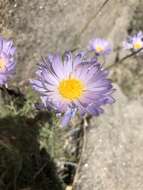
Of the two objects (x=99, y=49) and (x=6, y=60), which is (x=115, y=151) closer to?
(x=99, y=49)

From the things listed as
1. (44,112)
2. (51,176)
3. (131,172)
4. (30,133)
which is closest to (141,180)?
(131,172)

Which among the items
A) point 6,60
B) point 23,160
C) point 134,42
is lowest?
point 23,160

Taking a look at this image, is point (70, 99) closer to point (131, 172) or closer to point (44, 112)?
point (44, 112)

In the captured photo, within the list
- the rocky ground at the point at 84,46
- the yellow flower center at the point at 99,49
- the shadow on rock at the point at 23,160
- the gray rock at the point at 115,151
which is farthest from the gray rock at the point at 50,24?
the gray rock at the point at 115,151

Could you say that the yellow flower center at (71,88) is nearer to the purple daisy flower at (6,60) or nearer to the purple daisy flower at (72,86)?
the purple daisy flower at (72,86)

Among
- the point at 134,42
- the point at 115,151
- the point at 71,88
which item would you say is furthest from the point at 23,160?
the point at 134,42

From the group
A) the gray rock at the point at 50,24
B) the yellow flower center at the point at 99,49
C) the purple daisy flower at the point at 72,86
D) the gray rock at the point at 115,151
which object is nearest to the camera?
the purple daisy flower at the point at 72,86

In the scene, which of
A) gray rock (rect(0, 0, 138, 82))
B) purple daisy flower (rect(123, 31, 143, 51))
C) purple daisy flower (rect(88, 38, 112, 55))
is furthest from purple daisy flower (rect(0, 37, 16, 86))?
purple daisy flower (rect(123, 31, 143, 51))
